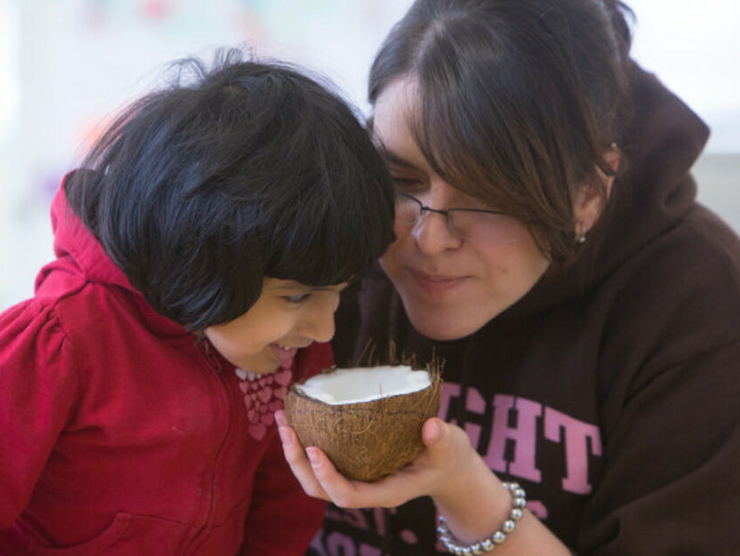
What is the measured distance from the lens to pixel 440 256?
1072 mm

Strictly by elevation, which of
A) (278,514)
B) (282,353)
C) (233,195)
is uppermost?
(233,195)

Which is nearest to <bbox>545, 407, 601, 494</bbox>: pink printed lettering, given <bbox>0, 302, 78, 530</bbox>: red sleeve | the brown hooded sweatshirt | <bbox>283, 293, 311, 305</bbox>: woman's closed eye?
the brown hooded sweatshirt

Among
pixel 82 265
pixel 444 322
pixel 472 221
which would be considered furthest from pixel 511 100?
pixel 82 265

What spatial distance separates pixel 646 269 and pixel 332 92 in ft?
1.67

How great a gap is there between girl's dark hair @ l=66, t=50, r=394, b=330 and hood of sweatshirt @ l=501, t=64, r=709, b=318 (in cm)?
37

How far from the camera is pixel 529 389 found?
1198 millimetres

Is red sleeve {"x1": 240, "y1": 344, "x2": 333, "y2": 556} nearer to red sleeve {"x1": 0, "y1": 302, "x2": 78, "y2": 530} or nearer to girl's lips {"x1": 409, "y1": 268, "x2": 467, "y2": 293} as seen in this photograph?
girl's lips {"x1": 409, "y1": 268, "x2": 467, "y2": 293}

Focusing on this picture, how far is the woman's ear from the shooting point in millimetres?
1104

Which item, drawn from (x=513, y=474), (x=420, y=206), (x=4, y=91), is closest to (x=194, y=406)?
(x=420, y=206)

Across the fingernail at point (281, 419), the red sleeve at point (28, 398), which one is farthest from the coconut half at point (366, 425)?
the red sleeve at point (28, 398)

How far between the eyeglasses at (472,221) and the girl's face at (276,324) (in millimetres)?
167

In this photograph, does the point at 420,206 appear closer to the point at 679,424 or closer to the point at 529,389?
the point at 529,389

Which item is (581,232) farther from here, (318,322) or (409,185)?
(318,322)

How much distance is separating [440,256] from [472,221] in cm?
6
